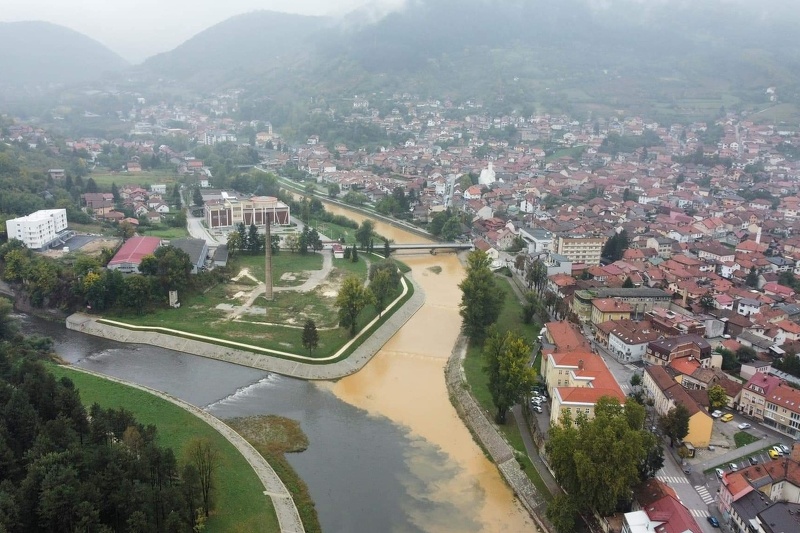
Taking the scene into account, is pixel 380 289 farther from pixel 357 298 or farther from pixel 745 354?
pixel 745 354

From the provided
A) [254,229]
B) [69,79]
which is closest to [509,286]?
[254,229]

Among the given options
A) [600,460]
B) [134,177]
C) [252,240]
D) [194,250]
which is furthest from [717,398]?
[134,177]

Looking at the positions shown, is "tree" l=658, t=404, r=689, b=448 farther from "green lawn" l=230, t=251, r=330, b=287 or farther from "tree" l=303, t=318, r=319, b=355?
"green lawn" l=230, t=251, r=330, b=287

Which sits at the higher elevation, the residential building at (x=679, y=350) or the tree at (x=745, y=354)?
the residential building at (x=679, y=350)

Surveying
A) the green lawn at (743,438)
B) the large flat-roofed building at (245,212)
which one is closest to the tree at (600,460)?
the green lawn at (743,438)

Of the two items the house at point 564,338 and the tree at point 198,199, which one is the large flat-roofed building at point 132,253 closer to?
the tree at point 198,199

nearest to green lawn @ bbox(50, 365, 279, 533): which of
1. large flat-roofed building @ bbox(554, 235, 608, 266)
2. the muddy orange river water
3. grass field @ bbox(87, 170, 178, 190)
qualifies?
the muddy orange river water

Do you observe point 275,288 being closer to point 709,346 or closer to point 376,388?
point 376,388
